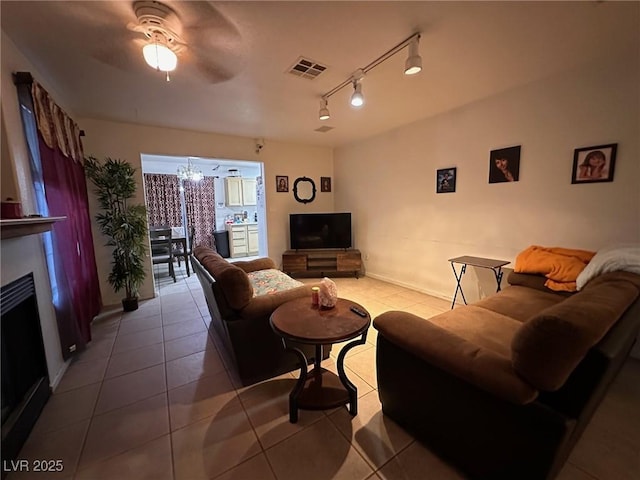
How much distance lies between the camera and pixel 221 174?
721 cm

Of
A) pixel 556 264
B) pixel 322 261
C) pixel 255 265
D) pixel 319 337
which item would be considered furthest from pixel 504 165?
pixel 255 265

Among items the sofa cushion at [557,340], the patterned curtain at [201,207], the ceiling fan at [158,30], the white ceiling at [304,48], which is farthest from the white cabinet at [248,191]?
the sofa cushion at [557,340]

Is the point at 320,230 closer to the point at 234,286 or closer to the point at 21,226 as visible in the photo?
the point at 234,286

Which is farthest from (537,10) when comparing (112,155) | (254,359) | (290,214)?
(112,155)

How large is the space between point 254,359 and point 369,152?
3774mm

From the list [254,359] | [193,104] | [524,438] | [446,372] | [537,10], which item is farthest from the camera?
[193,104]

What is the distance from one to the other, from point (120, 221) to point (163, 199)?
12.0 ft

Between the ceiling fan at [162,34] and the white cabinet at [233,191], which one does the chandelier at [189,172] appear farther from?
the ceiling fan at [162,34]

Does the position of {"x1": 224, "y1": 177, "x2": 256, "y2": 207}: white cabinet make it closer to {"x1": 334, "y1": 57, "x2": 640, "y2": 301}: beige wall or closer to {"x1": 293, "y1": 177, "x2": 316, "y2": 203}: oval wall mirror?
A: {"x1": 293, "y1": 177, "x2": 316, "y2": 203}: oval wall mirror

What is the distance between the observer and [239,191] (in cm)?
710

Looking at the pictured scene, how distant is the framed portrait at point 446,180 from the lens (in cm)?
336

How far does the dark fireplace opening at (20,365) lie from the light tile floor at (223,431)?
0.35 feet

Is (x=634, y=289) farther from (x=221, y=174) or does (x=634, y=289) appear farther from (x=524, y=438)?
(x=221, y=174)

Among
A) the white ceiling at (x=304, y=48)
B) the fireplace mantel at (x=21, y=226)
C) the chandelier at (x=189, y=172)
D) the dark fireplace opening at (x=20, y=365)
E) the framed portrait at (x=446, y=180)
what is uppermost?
the white ceiling at (x=304, y=48)
